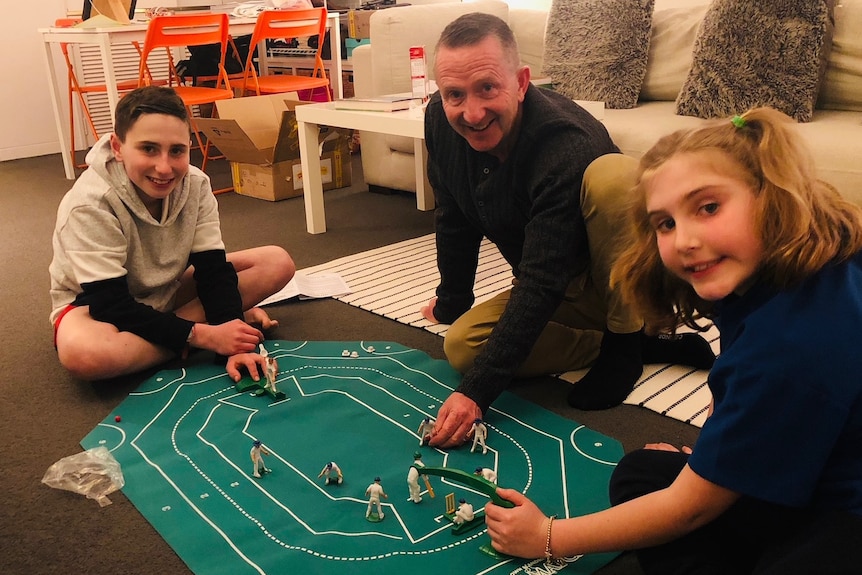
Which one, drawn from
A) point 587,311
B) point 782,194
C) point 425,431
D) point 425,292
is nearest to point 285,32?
point 425,292

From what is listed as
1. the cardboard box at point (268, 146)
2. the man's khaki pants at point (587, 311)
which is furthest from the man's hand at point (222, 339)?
the cardboard box at point (268, 146)

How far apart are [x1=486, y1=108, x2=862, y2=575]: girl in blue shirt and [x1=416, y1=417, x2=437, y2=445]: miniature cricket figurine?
1.67 ft

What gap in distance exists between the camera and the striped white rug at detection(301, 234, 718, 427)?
1.53 metres

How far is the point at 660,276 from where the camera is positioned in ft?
3.17

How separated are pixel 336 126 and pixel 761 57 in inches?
55.2

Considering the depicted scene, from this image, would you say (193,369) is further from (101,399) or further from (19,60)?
(19,60)

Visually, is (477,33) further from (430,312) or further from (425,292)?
(425,292)

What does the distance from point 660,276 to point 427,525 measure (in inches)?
20.6

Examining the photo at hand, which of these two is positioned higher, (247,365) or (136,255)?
(136,255)

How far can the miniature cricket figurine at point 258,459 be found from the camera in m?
1.29

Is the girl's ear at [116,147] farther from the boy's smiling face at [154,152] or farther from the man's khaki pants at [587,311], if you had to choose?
the man's khaki pants at [587,311]

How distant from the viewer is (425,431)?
1.39m

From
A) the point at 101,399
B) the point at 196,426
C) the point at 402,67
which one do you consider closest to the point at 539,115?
the point at 196,426

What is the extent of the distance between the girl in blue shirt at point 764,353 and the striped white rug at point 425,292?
61 centimetres
